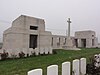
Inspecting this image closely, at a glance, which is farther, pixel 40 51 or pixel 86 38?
pixel 86 38

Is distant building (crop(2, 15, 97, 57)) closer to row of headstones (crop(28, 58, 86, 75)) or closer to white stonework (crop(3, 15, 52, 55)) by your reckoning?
white stonework (crop(3, 15, 52, 55))

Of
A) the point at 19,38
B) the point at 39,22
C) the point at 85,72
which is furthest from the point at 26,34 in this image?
the point at 85,72

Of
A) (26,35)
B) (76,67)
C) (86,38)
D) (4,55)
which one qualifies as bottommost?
(4,55)

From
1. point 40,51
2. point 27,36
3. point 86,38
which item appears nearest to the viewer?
point 40,51

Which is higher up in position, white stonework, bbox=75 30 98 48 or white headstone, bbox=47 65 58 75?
white stonework, bbox=75 30 98 48

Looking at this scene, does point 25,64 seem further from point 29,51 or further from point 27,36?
point 27,36

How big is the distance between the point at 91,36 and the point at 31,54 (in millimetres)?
36042

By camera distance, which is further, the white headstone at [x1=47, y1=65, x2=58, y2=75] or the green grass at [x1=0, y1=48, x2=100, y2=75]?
the green grass at [x1=0, y1=48, x2=100, y2=75]

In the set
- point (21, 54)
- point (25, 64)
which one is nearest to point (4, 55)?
point (21, 54)

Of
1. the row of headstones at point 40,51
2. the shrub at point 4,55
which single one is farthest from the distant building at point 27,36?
the shrub at point 4,55

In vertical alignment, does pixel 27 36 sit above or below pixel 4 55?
above

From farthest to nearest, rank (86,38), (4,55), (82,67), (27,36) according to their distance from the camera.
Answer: (86,38), (27,36), (4,55), (82,67)

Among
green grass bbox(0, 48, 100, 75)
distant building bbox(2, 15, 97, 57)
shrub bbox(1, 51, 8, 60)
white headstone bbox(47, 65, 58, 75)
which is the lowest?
green grass bbox(0, 48, 100, 75)

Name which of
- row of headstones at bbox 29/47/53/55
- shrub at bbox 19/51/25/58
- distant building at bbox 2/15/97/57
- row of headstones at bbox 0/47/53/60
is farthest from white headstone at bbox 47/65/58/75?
row of headstones at bbox 29/47/53/55
